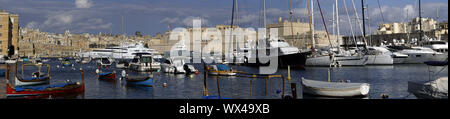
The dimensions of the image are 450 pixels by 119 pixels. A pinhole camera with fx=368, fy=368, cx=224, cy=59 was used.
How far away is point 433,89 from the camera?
18531 millimetres

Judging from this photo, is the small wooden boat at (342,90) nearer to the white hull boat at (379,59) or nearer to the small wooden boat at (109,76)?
the small wooden boat at (109,76)

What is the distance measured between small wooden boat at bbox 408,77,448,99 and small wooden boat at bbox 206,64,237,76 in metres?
24.4

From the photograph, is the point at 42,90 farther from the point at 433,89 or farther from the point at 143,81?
the point at 433,89

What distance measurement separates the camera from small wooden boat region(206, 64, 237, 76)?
4244 cm

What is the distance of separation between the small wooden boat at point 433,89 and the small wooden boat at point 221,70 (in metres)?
24.4

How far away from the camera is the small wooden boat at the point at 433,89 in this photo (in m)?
18.2

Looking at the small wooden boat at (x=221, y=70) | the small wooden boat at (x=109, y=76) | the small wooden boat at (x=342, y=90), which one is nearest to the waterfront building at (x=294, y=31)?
the small wooden boat at (x=221, y=70)

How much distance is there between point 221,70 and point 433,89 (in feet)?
90.1

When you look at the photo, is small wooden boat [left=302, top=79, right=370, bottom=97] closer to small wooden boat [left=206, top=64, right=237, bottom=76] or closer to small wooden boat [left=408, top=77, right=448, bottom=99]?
small wooden boat [left=408, top=77, right=448, bottom=99]

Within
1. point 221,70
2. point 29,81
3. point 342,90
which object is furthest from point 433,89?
point 29,81
